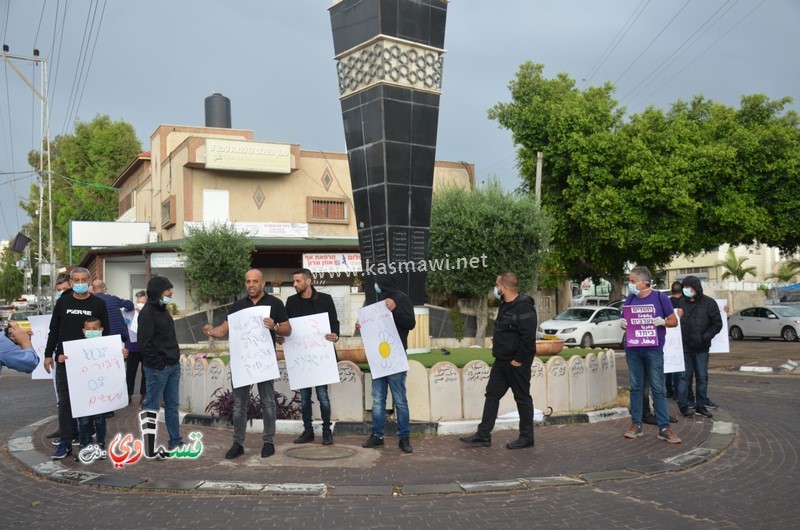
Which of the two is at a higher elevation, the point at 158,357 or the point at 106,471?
the point at 158,357

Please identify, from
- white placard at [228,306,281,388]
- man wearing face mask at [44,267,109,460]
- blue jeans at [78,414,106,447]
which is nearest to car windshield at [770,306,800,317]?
white placard at [228,306,281,388]

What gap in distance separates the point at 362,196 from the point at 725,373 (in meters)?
10.3

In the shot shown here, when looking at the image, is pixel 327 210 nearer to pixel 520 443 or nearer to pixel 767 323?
pixel 767 323

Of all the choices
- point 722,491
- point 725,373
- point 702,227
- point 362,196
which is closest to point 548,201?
point 702,227

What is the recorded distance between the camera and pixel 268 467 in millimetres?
6840

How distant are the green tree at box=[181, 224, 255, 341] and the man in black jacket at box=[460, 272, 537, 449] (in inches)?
834

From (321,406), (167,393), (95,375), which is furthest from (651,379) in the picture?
(95,375)

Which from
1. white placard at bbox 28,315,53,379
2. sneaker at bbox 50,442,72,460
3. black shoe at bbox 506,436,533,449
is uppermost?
white placard at bbox 28,315,53,379

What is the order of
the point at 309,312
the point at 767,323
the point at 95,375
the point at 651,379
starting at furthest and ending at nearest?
the point at 767,323 < the point at 651,379 < the point at 309,312 < the point at 95,375

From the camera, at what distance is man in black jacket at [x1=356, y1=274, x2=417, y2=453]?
296 inches

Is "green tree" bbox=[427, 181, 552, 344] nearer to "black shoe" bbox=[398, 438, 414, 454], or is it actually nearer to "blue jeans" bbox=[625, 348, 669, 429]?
"blue jeans" bbox=[625, 348, 669, 429]

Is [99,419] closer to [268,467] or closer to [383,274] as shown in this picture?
[268,467]

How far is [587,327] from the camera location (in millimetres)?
24859

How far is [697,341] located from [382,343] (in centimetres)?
486
